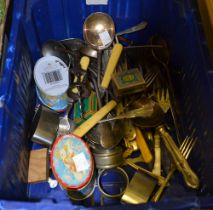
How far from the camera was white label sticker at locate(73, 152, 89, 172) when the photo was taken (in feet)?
2.26

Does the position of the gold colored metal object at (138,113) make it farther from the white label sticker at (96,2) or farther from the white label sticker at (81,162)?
the white label sticker at (96,2)

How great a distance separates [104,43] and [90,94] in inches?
6.3

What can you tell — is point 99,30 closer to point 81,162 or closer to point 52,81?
point 52,81

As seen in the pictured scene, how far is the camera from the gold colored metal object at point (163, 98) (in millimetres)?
846

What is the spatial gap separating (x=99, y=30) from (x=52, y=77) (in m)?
0.22

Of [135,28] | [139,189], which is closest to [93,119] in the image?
[139,189]

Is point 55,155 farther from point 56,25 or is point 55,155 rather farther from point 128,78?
point 56,25

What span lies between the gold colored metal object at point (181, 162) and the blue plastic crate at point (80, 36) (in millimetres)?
23

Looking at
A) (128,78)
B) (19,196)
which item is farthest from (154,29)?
(19,196)

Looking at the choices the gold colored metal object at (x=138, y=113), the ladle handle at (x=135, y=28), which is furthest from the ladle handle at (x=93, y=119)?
the ladle handle at (x=135, y=28)

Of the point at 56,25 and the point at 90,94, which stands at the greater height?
the point at 56,25

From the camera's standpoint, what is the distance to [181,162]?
29.6 inches

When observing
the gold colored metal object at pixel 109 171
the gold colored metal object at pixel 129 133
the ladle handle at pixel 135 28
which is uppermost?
the ladle handle at pixel 135 28

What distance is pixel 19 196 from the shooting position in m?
0.71
